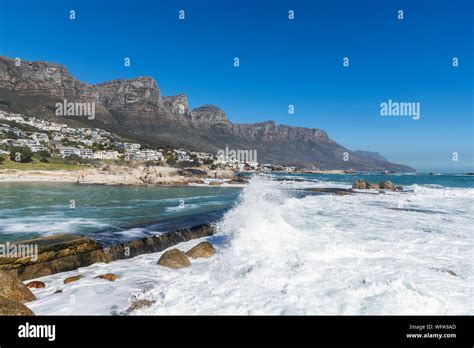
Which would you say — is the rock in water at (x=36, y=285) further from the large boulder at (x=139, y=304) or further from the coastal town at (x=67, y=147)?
the coastal town at (x=67, y=147)

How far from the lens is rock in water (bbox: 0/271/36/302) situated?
28.6 feet

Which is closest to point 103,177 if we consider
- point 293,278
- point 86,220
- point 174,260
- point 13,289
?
point 86,220

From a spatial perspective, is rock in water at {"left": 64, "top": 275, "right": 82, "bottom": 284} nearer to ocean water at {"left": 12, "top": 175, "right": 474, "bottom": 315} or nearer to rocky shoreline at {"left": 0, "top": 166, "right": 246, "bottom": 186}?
ocean water at {"left": 12, "top": 175, "right": 474, "bottom": 315}

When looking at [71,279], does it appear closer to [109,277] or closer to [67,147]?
[109,277]

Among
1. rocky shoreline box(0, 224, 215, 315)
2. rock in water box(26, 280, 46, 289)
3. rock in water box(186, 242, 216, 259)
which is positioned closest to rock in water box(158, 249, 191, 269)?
rocky shoreline box(0, 224, 215, 315)

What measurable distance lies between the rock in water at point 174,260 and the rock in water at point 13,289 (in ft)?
15.7

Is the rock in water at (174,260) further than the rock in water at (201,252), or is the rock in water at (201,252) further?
the rock in water at (201,252)

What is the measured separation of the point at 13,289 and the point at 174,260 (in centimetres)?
563

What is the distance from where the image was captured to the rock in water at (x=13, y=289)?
343 inches

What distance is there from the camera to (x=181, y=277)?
11594 mm

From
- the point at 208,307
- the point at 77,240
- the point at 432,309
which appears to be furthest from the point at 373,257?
the point at 77,240

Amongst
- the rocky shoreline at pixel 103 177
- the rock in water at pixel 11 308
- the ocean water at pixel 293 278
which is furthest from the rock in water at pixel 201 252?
the rocky shoreline at pixel 103 177
